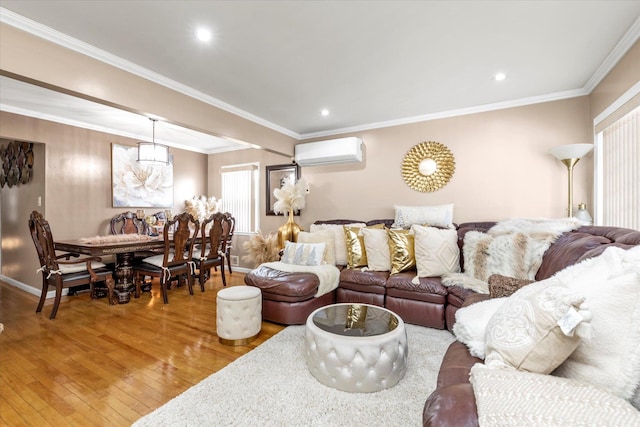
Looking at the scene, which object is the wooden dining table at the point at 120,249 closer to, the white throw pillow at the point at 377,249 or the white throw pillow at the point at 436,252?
the white throw pillow at the point at 377,249

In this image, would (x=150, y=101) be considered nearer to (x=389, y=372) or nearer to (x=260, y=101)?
(x=260, y=101)

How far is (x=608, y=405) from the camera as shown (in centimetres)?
69

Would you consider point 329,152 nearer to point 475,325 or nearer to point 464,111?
point 464,111

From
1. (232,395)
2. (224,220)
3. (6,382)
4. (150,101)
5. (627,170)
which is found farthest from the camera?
(224,220)

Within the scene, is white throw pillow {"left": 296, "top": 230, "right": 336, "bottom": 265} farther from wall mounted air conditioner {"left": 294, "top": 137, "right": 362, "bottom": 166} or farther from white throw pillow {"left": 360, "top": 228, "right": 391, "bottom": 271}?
wall mounted air conditioner {"left": 294, "top": 137, "right": 362, "bottom": 166}

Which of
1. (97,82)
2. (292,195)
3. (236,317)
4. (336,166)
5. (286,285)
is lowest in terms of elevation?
(236,317)

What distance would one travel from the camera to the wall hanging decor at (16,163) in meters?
3.98

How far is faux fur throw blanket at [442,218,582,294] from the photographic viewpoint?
2.18 meters

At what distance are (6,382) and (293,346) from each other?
1922 mm

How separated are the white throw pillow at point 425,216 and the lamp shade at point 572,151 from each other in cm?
115

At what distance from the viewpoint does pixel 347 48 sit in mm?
2229

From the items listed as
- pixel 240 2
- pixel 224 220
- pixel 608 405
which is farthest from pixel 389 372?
pixel 224 220

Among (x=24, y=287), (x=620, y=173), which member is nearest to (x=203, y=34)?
(x=620, y=173)

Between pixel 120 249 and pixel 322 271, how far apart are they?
2.43m
